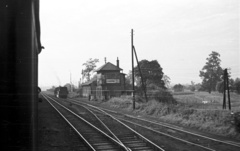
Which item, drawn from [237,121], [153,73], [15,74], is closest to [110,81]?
[153,73]

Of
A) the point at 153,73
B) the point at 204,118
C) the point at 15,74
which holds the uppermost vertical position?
the point at 153,73

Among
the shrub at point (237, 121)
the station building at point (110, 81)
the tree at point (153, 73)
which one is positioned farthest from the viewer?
the tree at point (153, 73)

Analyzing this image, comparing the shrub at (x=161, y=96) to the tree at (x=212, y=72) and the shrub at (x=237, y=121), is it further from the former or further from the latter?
the tree at (x=212, y=72)

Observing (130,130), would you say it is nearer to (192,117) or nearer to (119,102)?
(192,117)

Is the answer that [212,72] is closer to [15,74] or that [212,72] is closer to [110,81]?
[110,81]

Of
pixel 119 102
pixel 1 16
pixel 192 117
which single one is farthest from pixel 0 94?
pixel 119 102

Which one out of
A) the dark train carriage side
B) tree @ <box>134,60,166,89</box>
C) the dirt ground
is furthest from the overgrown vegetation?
A: tree @ <box>134,60,166,89</box>

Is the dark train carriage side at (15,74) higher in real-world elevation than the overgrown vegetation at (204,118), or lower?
higher

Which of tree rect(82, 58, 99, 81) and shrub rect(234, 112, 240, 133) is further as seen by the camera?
tree rect(82, 58, 99, 81)

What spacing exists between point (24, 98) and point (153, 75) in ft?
154

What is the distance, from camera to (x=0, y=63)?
2508mm

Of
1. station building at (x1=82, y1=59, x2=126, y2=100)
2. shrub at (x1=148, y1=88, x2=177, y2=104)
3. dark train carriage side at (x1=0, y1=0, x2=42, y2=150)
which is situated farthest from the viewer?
station building at (x1=82, y1=59, x2=126, y2=100)

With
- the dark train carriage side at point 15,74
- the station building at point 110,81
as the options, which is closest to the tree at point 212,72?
the station building at point 110,81

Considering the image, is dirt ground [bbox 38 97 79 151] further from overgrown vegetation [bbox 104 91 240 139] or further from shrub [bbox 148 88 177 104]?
shrub [bbox 148 88 177 104]
